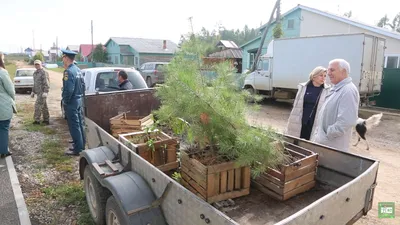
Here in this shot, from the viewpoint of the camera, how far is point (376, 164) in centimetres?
256

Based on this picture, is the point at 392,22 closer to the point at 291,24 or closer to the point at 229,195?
the point at 291,24

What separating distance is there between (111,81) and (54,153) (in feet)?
7.07

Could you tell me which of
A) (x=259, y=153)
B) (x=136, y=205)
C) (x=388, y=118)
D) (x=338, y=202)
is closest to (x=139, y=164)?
(x=136, y=205)

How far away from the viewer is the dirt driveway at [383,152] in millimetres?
3815

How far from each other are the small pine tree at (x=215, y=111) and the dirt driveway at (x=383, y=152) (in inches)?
9.4

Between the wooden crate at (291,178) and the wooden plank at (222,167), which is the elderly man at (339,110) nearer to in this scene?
the wooden crate at (291,178)

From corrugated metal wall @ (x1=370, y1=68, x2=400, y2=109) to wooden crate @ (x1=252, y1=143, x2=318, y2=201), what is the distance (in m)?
12.6

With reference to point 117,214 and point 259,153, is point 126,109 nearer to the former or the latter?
point 117,214

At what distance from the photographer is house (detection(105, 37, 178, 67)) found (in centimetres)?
4262

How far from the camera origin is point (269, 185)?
2.78 meters

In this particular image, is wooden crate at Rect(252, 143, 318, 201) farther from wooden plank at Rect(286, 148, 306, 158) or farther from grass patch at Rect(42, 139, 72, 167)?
grass patch at Rect(42, 139, 72, 167)

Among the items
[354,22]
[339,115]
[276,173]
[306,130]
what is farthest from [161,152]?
[354,22]

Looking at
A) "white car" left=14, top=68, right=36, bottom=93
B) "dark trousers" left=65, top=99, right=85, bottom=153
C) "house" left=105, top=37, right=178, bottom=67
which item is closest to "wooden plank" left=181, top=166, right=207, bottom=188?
"dark trousers" left=65, top=99, right=85, bottom=153

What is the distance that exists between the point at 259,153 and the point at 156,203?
0.96m
